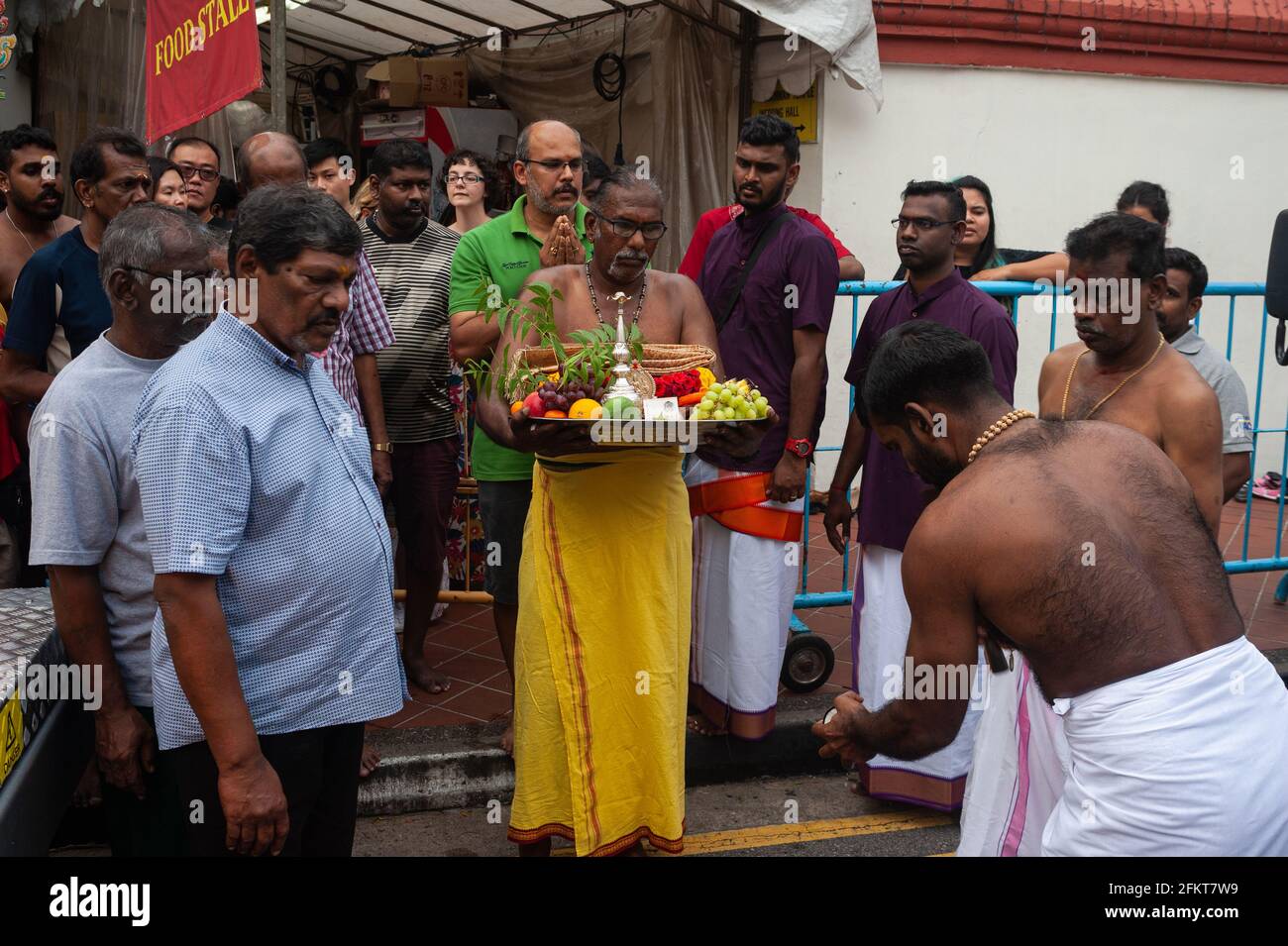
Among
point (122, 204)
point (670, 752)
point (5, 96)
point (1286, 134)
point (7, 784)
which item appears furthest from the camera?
point (1286, 134)

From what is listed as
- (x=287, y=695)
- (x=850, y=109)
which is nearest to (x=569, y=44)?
(x=850, y=109)

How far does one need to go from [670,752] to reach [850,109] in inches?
235

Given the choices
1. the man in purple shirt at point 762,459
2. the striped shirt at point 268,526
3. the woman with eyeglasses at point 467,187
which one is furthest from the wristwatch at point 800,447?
the woman with eyeglasses at point 467,187

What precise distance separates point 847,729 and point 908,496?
1.65 meters

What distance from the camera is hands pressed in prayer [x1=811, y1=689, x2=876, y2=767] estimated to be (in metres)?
3.04

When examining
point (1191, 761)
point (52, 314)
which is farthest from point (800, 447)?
point (52, 314)

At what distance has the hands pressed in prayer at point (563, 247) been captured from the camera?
14.6ft

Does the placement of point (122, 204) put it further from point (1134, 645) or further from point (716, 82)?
point (716, 82)

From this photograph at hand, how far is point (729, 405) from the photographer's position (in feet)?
12.0

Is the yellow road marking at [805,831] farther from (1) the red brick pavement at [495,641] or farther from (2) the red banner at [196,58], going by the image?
(2) the red banner at [196,58]

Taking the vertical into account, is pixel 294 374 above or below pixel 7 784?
above

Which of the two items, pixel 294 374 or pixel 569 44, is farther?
pixel 569 44

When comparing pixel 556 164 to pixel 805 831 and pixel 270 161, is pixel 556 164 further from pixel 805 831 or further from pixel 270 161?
pixel 805 831
